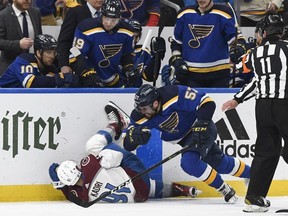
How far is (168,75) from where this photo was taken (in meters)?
9.11

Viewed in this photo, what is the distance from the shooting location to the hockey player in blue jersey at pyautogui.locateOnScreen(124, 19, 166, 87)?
915 cm

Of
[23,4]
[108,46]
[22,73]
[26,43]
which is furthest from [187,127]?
[23,4]

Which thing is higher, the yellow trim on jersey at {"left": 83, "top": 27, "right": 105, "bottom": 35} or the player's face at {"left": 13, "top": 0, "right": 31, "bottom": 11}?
the player's face at {"left": 13, "top": 0, "right": 31, "bottom": 11}

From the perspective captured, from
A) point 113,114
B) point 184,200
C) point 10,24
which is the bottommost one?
point 184,200

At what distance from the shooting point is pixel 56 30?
970 centimetres

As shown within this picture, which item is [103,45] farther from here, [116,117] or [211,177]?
[211,177]

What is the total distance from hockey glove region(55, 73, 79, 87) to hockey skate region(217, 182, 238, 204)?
4.68 ft

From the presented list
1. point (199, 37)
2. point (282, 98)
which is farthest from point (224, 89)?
point (282, 98)

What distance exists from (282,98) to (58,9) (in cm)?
300

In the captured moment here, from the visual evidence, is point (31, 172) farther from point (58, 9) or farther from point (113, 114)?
point (58, 9)

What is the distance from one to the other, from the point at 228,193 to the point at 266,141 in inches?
34.0

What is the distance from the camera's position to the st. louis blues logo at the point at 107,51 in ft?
29.3

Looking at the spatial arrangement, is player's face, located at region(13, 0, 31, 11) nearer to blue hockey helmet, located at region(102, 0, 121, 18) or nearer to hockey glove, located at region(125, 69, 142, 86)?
blue hockey helmet, located at region(102, 0, 121, 18)

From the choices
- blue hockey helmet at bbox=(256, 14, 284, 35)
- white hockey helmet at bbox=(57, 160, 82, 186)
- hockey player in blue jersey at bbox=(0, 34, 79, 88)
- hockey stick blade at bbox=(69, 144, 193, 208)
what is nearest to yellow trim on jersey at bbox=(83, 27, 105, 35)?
hockey player in blue jersey at bbox=(0, 34, 79, 88)
